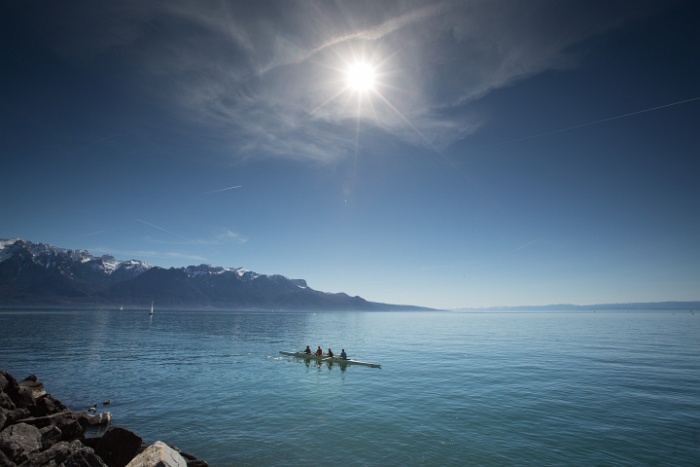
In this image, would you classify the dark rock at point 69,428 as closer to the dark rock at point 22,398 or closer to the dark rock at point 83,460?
the dark rock at point 22,398

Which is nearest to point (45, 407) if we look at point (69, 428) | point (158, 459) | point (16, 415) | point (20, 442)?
point (16, 415)

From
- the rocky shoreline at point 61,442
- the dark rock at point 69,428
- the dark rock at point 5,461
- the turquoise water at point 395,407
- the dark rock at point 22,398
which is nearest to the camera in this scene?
the dark rock at point 5,461

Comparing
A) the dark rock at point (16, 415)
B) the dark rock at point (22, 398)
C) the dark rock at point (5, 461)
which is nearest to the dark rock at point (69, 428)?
the dark rock at point (16, 415)

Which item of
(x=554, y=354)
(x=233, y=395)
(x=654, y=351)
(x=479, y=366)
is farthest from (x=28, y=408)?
(x=654, y=351)

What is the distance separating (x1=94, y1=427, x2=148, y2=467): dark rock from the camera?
1664cm

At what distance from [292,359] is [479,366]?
2796 cm

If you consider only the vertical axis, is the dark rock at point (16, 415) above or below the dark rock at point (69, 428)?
above

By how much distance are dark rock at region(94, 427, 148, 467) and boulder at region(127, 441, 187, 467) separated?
3887 millimetres

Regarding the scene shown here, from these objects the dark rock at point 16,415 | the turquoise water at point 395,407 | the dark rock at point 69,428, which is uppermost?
the dark rock at point 16,415

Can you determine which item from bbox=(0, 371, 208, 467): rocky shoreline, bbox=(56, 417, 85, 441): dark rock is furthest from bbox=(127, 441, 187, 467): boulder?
bbox=(56, 417, 85, 441): dark rock

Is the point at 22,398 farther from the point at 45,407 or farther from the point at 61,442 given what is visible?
the point at 61,442

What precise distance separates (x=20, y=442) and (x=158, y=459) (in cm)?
811

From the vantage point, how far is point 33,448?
15.7 m

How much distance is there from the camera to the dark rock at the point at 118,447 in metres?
16.6
